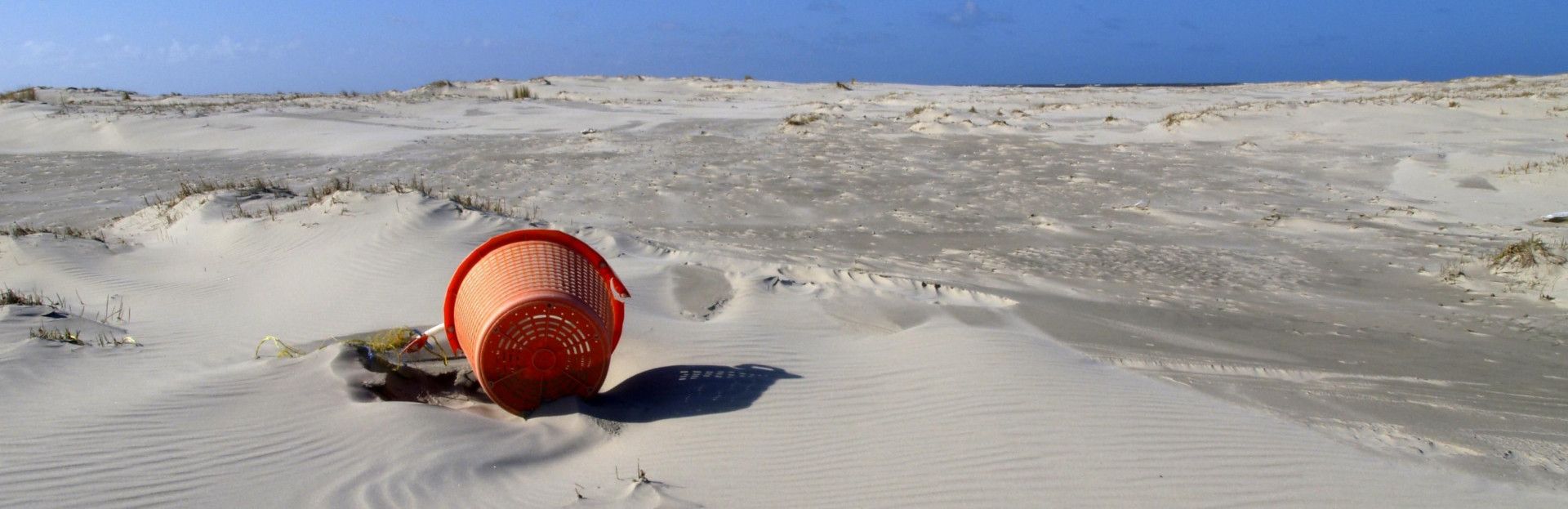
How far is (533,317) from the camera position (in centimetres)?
387

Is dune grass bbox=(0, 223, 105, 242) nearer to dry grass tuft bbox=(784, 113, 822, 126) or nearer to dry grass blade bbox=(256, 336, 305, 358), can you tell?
dry grass blade bbox=(256, 336, 305, 358)

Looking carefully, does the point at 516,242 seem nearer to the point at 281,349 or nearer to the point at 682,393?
the point at 682,393

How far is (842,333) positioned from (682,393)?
1466 mm

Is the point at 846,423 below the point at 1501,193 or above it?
below

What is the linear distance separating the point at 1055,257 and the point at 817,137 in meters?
9.24

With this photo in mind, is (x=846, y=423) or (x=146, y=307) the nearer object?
A: (x=846, y=423)

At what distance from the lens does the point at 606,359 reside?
4148 mm

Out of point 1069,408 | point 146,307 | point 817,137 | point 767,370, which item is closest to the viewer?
point 1069,408

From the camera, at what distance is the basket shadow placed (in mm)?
4172

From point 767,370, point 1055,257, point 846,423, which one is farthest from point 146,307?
point 1055,257

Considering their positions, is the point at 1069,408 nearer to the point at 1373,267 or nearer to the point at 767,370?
the point at 767,370

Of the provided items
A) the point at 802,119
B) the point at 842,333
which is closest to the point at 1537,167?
the point at 842,333

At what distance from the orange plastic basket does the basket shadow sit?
0.57ft

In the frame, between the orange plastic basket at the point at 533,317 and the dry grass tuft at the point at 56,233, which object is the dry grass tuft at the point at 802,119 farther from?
the orange plastic basket at the point at 533,317
